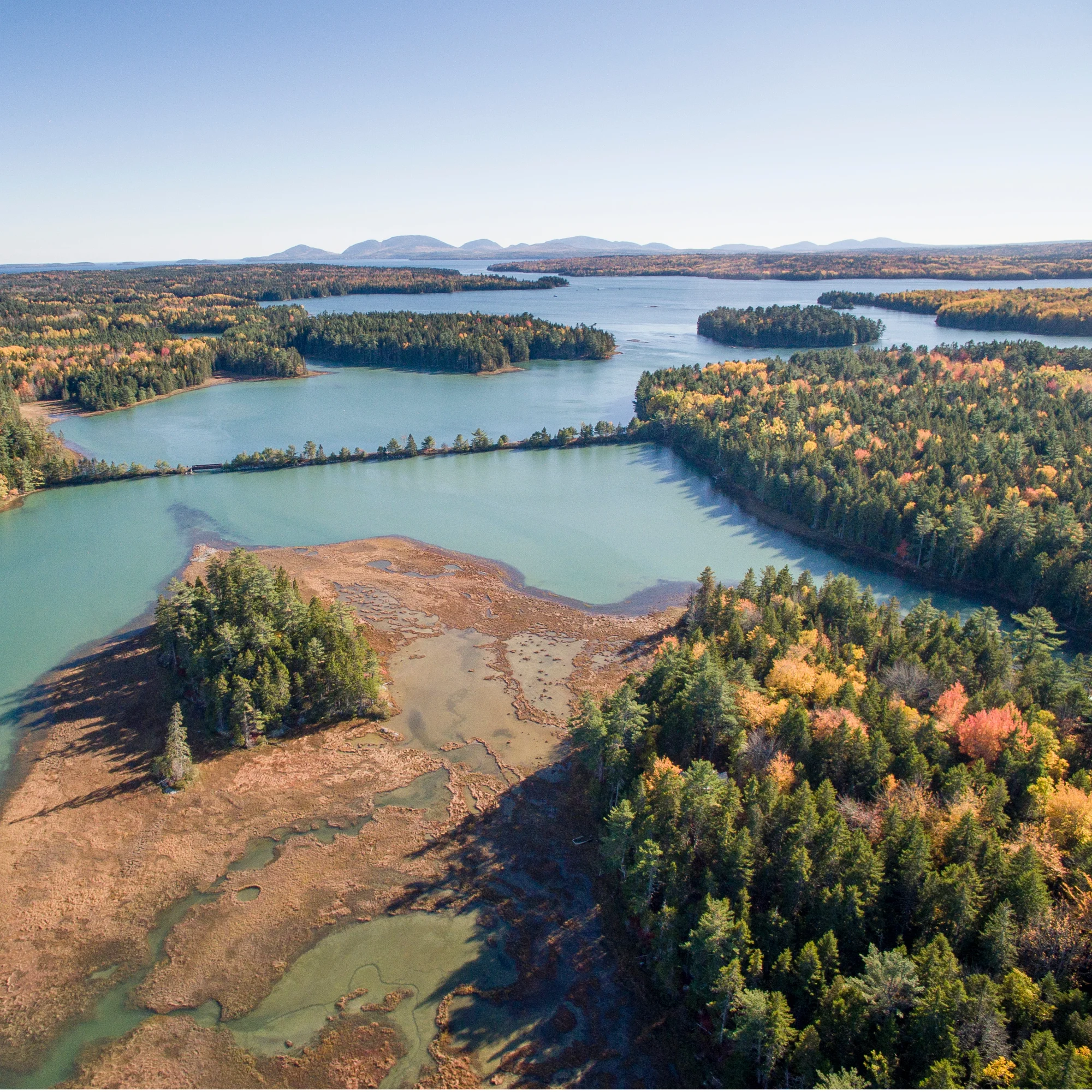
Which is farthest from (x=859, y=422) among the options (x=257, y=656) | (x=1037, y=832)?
(x=257, y=656)

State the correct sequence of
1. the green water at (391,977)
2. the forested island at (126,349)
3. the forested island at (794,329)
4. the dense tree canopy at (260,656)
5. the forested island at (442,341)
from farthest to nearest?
1. the forested island at (794,329)
2. the forested island at (442,341)
3. the forested island at (126,349)
4. the dense tree canopy at (260,656)
5. the green water at (391,977)

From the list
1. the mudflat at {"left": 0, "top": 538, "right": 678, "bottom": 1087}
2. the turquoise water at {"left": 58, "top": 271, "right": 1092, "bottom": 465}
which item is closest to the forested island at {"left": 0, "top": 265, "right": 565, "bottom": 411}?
the turquoise water at {"left": 58, "top": 271, "right": 1092, "bottom": 465}

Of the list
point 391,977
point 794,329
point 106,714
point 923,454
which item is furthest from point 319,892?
point 794,329

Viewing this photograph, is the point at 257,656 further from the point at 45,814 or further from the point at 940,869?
the point at 940,869

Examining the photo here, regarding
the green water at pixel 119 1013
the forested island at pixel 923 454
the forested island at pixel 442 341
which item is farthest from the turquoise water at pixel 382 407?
the green water at pixel 119 1013

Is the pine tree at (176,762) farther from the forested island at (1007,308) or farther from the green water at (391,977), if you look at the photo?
the forested island at (1007,308)

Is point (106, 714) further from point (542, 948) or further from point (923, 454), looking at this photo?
point (923, 454)
